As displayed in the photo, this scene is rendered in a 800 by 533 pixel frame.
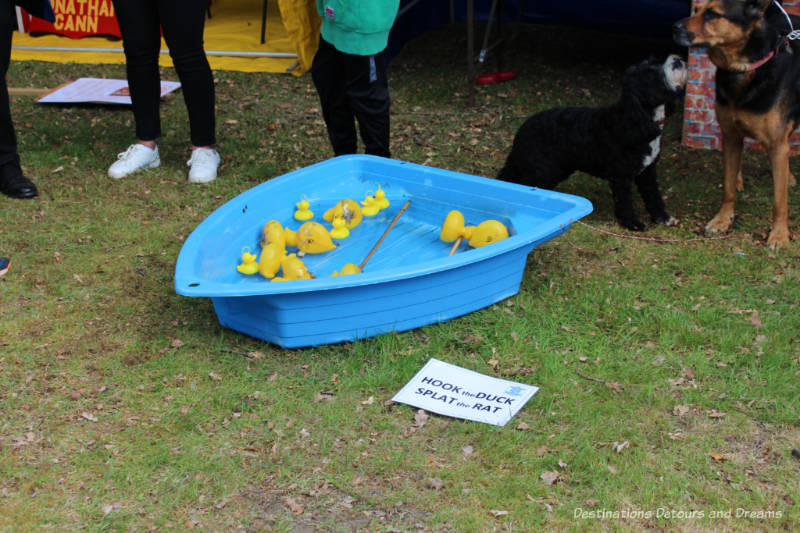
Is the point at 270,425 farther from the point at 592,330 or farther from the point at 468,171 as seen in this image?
the point at 468,171

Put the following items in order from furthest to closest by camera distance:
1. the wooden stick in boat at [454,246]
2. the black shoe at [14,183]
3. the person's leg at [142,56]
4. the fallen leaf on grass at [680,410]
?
the black shoe at [14,183] < the person's leg at [142,56] < the wooden stick in boat at [454,246] < the fallen leaf on grass at [680,410]

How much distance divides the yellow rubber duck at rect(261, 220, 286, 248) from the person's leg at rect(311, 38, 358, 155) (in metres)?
0.89

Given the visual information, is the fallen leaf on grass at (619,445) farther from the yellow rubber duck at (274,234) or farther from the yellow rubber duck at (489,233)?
the yellow rubber duck at (274,234)

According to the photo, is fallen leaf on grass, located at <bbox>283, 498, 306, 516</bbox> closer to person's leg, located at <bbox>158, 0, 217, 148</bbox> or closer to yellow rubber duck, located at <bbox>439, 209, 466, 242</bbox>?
yellow rubber duck, located at <bbox>439, 209, 466, 242</bbox>

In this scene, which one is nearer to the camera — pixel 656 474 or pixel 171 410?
pixel 656 474

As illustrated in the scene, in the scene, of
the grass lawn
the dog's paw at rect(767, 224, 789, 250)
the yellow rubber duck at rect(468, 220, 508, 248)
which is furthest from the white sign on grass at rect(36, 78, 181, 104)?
the dog's paw at rect(767, 224, 789, 250)

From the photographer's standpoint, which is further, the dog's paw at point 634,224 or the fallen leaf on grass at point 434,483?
the dog's paw at point 634,224

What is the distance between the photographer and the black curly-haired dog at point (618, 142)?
347 cm

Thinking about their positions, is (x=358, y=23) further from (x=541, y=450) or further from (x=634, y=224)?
(x=541, y=450)

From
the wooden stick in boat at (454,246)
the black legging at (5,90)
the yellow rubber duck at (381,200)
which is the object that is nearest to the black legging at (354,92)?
the yellow rubber duck at (381,200)

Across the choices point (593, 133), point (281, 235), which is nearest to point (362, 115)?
point (281, 235)

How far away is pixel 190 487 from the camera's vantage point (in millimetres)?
2340

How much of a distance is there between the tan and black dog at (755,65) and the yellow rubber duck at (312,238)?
72.9 inches

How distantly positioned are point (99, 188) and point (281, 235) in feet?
5.49
